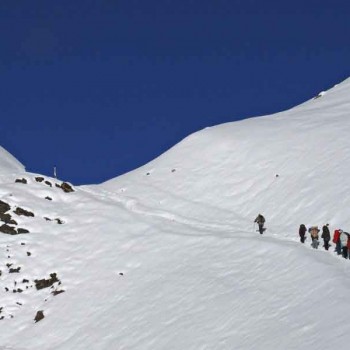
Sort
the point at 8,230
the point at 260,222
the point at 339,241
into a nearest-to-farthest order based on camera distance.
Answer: the point at 339,241 < the point at 260,222 < the point at 8,230

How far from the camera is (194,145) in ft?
175

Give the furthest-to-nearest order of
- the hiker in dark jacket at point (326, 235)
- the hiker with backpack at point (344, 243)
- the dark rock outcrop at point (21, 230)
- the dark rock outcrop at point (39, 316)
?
the dark rock outcrop at point (21, 230) < the dark rock outcrop at point (39, 316) < the hiker in dark jacket at point (326, 235) < the hiker with backpack at point (344, 243)

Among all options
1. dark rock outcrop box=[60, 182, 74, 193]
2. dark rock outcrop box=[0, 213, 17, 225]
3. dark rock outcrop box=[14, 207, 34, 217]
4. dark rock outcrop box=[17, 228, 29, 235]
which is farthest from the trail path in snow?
dark rock outcrop box=[0, 213, 17, 225]

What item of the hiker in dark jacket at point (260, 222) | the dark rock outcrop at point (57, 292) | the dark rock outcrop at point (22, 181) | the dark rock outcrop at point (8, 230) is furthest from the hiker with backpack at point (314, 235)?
the dark rock outcrop at point (22, 181)

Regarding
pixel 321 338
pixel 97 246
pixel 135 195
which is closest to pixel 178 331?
pixel 321 338

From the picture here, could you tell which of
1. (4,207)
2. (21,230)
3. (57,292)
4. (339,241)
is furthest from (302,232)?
(4,207)

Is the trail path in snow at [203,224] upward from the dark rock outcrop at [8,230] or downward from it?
upward

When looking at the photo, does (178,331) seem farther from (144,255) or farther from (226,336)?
(144,255)

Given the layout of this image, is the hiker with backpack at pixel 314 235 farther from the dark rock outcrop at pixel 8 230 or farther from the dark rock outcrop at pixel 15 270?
the dark rock outcrop at pixel 8 230

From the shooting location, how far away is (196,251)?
3391 centimetres

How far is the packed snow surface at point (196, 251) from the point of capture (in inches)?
932

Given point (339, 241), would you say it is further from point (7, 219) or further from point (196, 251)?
point (7, 219)

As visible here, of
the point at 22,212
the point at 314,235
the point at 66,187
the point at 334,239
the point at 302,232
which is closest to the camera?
Result: the point at 334,239

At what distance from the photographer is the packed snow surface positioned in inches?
932
